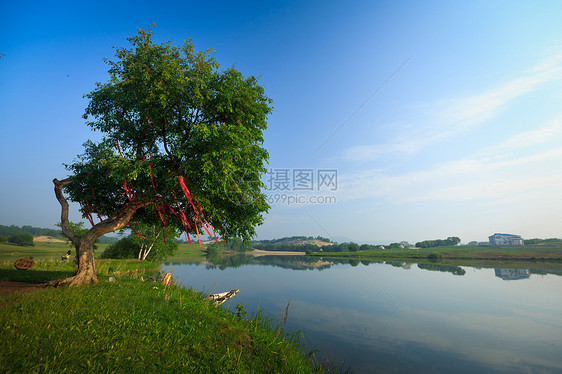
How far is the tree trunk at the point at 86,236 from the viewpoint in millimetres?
13789

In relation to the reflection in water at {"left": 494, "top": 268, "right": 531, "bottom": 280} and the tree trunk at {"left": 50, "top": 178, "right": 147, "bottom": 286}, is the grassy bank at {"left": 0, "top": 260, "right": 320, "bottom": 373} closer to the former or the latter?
the tree trunk at {"left": 50, "top": 178, "right": 147, "bottom": 286}

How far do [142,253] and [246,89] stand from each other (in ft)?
169

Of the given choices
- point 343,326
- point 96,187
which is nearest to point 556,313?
point 343,326

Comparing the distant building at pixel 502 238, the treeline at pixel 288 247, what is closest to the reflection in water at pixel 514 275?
the treeline at pixel 288 247

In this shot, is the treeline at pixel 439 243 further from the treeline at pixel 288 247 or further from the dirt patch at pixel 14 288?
the dirt patch at pixel 14 288

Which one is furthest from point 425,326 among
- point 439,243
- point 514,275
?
point 439,243

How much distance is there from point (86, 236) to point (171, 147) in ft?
24.5

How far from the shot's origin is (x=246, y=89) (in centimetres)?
1520

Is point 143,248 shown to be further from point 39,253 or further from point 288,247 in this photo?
point 288,247

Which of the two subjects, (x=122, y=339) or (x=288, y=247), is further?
(x=288, y=247)

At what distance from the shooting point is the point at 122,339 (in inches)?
259

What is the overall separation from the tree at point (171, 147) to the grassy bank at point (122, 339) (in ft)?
19.5

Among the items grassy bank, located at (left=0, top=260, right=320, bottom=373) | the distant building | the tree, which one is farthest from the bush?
the distant building

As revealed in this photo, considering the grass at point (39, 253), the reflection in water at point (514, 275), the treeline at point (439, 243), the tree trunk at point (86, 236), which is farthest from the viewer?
the treeline at point (439, 243)
